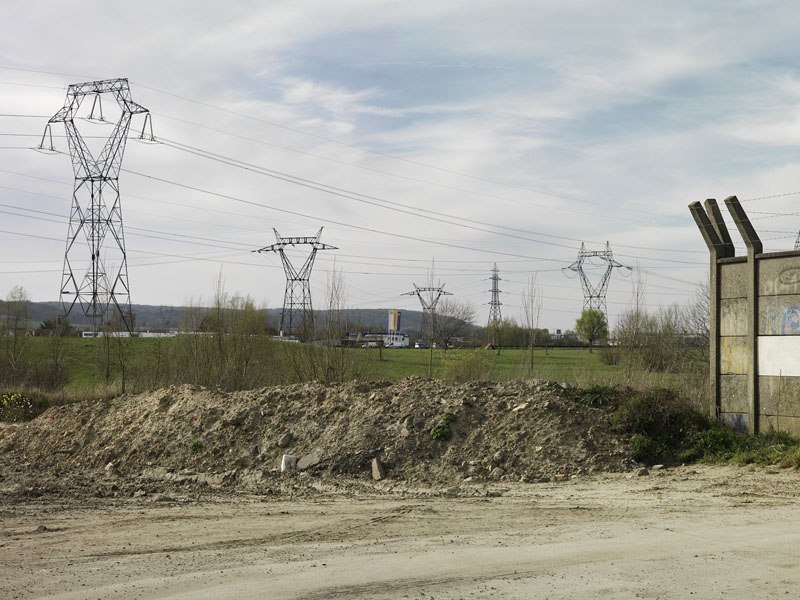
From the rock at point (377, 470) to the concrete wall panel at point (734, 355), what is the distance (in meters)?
7.76

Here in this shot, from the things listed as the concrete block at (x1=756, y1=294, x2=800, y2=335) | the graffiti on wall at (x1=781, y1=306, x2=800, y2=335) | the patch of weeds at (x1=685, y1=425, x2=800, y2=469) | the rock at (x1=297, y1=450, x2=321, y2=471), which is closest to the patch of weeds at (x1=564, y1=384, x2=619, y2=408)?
the patch of weeds at (x1=685, y1=425, x2=800, y2=469)

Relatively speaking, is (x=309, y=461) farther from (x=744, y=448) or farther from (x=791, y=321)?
(x=791, y=321)

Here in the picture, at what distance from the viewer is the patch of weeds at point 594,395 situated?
16859mm

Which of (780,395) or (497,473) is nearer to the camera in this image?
(497,473)

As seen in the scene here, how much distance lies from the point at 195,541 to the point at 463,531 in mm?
3544

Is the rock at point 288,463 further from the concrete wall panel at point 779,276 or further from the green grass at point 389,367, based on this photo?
the concrete wall panel at point 779,276

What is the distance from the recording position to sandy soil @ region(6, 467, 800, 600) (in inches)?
295

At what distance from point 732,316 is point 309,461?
31.8 ft

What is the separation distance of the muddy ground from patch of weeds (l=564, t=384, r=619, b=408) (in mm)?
298

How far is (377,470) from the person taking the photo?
15.1 m

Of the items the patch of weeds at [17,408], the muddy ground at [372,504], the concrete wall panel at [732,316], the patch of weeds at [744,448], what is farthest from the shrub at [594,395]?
the patch of weeds at [17,408]

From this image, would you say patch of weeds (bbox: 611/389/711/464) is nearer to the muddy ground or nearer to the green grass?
the muddy ground

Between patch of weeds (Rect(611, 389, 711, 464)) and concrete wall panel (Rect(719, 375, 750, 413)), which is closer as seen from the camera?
patch of weeds (Rect(611, 389, 711, 464))

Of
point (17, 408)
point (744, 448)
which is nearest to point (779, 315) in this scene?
point (744, 448)
